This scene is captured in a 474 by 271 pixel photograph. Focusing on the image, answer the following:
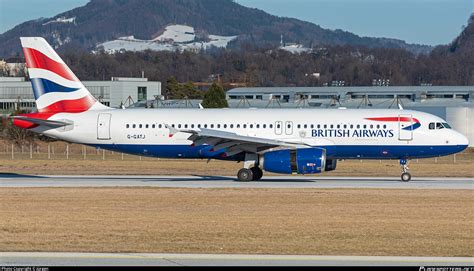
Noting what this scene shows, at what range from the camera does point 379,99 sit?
341 ft

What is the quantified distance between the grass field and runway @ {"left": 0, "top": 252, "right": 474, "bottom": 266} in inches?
24.9

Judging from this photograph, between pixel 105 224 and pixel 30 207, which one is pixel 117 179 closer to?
pixel 30 207

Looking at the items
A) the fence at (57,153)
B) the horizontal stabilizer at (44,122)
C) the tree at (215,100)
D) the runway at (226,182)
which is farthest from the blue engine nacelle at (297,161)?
the tree at (215,100)

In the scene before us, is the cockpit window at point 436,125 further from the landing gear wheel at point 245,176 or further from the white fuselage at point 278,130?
the landing gear wheel at point 245,176

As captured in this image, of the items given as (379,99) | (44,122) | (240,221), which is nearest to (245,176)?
(44,122)

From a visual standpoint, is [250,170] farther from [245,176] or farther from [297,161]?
[297,161]

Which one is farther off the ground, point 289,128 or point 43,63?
point 43,63

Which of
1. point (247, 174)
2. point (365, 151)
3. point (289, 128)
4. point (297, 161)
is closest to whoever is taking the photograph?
point (297, 161)

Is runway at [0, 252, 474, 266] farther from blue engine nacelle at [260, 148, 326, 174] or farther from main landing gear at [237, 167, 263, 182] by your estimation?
main landing gear at [237, 167, 263, 182]

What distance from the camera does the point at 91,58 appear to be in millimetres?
195875

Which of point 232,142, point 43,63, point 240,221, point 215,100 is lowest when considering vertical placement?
point 240,221

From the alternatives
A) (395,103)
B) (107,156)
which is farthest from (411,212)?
(395,103)

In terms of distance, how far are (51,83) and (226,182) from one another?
936 centimetres

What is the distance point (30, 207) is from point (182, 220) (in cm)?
562
